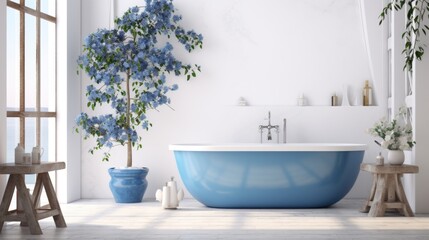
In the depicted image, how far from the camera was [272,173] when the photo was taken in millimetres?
6316

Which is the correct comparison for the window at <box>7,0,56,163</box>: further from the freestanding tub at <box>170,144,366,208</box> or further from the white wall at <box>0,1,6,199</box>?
the freestanding tub at <box>170,144,366,208</box>

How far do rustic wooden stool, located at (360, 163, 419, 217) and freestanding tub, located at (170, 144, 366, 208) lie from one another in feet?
1.29

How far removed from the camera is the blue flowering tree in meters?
7.06

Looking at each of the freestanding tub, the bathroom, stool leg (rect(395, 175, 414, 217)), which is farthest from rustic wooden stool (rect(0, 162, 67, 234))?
stool leg (rect(395, 175, 414, 217))

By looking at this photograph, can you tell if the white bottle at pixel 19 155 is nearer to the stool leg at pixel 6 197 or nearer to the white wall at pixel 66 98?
the stool leg at pixel 6 197

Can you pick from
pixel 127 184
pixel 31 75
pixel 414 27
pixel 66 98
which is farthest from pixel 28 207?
pixel 414 27

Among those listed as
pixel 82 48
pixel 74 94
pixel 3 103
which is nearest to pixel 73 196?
pixel 74 94

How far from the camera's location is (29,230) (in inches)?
206

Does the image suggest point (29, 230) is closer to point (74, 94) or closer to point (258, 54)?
point (74, 94)

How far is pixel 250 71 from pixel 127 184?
5.36ft

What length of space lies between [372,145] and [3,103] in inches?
140

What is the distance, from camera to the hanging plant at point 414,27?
5.88 m

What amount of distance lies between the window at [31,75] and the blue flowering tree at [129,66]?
1.01ft

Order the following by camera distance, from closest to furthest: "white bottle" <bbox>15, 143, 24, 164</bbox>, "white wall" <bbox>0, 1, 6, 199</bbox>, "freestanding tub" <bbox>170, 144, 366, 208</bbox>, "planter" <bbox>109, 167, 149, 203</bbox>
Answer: "white bottle" <bbox>15, 143, 24, 164</bbox>, "white wall" <bbox>0, 1, 6, 199</bbox>, "freestanding tub" <bbox>170, 144, 366, 208</bbox>, "planter" <bbox>109, 167, 149, 203</bbox>
